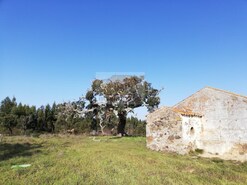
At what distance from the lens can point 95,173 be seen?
844 centimetres

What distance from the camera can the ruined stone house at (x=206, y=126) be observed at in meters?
13.7

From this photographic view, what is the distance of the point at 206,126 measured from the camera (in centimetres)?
1545

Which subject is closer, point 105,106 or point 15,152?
point 15,152

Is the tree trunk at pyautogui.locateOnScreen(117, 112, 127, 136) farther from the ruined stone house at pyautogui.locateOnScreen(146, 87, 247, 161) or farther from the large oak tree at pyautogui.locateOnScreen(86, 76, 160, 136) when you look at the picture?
the ruined stone house at pyautogui.locateOnScreen(146, 87, 247, 161)

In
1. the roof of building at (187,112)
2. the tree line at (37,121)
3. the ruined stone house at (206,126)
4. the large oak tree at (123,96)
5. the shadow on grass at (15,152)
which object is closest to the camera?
the shadow on grass at (15,152)

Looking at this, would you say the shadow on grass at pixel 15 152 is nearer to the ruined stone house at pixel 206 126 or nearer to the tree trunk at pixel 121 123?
the ruined stone house at pixel 206 126

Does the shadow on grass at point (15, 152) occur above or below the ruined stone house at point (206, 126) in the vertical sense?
below

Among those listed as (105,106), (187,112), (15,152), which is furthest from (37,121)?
(187,112)

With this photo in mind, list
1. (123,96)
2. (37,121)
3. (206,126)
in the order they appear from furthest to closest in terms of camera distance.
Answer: (37,121) < (123,96) < (206,126)

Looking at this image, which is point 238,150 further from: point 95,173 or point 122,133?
point 122,133

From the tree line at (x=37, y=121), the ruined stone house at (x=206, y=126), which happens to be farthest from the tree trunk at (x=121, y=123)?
the ruined stone house at (x=206, y=126)

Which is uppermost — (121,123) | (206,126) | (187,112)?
(187,112)

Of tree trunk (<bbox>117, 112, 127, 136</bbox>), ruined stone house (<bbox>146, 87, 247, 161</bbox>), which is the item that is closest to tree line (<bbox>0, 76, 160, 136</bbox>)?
tree trunk (<bbox>117, 112, 127, 136</bbox>)

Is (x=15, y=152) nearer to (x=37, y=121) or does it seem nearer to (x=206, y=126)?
(x=206, y=126)
